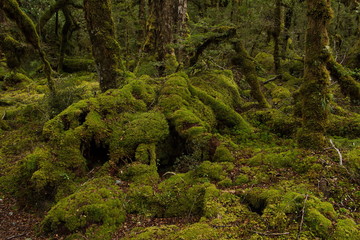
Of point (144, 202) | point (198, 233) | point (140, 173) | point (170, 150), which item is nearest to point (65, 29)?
point (170, 150)

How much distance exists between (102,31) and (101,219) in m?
5.55

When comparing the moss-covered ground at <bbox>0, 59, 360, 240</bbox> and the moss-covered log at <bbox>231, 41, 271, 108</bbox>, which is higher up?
the moss-covered log at <bbox>231, 41, 271, 108</bbox>

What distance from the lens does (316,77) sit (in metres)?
5.10

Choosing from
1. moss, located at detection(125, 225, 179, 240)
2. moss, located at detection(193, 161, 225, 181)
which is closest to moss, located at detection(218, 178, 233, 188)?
moss, located at detection(193, 161, 225, 181)

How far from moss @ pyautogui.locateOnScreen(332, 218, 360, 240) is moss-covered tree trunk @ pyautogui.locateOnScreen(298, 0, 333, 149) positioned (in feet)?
6.73

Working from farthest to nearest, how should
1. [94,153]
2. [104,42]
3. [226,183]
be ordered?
1. [104,42]
2. [94,153]
3. [226,183]

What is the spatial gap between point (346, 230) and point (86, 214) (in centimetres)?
382

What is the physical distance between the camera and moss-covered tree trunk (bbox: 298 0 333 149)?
16.4 ft

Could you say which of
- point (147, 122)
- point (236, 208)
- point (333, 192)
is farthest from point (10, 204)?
point (333, 192)

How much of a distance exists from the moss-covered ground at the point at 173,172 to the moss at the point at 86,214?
2 centimetres

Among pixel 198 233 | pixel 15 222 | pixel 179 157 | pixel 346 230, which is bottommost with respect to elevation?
pixel 15 222

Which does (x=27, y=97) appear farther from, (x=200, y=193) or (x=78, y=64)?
(x=200, y=193)

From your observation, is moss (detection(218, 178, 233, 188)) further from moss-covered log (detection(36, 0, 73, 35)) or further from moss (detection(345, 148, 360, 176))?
moss-covered log (detection(36, 0, 73, 35))

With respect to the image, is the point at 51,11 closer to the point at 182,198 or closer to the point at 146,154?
the point at 146,154
